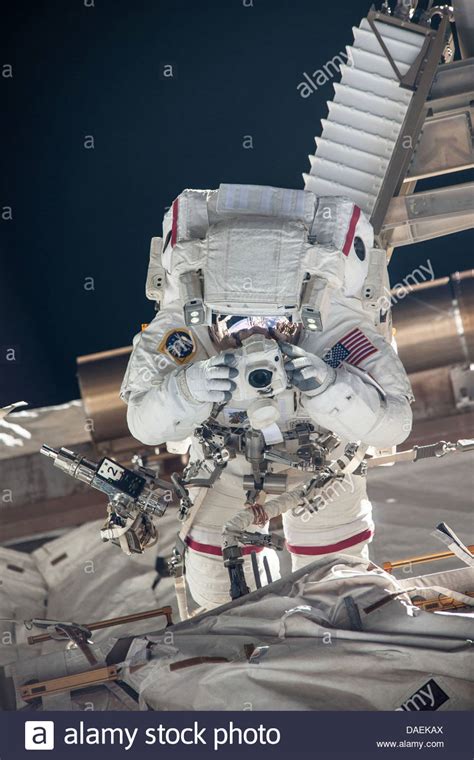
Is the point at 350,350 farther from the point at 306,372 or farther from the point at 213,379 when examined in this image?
the point at 213,379

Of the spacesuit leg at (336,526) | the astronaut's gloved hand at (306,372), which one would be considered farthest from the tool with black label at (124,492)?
the astronaut's gloved hand at (306,372)

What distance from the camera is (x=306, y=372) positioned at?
4328 millimetres

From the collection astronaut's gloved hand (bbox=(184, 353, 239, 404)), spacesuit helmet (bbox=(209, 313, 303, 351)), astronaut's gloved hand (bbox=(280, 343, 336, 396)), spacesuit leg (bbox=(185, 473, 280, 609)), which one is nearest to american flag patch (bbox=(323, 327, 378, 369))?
spacesuit helmet (bbox=(209, 313, 303, 351))

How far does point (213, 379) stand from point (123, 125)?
2.77m

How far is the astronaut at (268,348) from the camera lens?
14.5 ft

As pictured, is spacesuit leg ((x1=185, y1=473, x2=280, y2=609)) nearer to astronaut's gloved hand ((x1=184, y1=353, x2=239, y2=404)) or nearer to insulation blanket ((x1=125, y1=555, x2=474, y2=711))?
insulation blanket ((x1=125, y1=555, x2=474, y2=711))

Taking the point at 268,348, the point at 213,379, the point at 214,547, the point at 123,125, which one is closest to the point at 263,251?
the point at 268,348

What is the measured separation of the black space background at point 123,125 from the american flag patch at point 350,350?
2.18m

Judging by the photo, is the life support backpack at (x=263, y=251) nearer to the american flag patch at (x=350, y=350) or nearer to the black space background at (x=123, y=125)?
the american flag patch at (x=350, y=350)

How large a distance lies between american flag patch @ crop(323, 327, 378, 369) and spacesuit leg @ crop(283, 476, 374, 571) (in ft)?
1.74

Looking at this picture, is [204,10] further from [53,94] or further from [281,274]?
[281,274]

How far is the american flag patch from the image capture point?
4699 millimetres

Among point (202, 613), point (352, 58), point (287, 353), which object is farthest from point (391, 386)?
point (352, 58)
